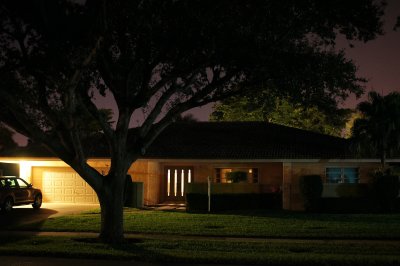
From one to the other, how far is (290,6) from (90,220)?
1131 cm

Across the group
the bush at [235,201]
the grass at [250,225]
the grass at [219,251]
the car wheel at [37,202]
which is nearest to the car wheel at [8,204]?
the car wheel at [37,202]

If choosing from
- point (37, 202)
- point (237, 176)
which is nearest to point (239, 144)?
point (237, 176)

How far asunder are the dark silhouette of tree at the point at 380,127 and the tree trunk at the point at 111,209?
1525cm

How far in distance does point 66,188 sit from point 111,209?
54.5 ft

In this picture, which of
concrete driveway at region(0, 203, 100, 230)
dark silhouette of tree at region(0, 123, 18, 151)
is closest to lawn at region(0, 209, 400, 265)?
concrete driveway at region(0, 203, 100, 230)

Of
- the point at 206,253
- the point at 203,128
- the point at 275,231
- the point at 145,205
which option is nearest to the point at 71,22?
the point at 206,253

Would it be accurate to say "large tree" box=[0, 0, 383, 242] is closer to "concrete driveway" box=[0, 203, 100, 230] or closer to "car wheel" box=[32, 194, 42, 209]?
"concrete driveway" box=[0, 203, 100, 230]

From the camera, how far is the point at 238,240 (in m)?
17.8

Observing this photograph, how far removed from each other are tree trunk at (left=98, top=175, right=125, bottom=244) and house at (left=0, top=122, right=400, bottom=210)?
13236 mm

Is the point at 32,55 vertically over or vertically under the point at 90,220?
over

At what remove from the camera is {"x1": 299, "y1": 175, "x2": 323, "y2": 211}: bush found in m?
28.7

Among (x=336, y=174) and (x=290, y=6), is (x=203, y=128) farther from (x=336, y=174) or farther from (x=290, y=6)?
(x=290, y=6)

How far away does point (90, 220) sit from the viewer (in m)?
23.1

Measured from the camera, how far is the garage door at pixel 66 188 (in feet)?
107
